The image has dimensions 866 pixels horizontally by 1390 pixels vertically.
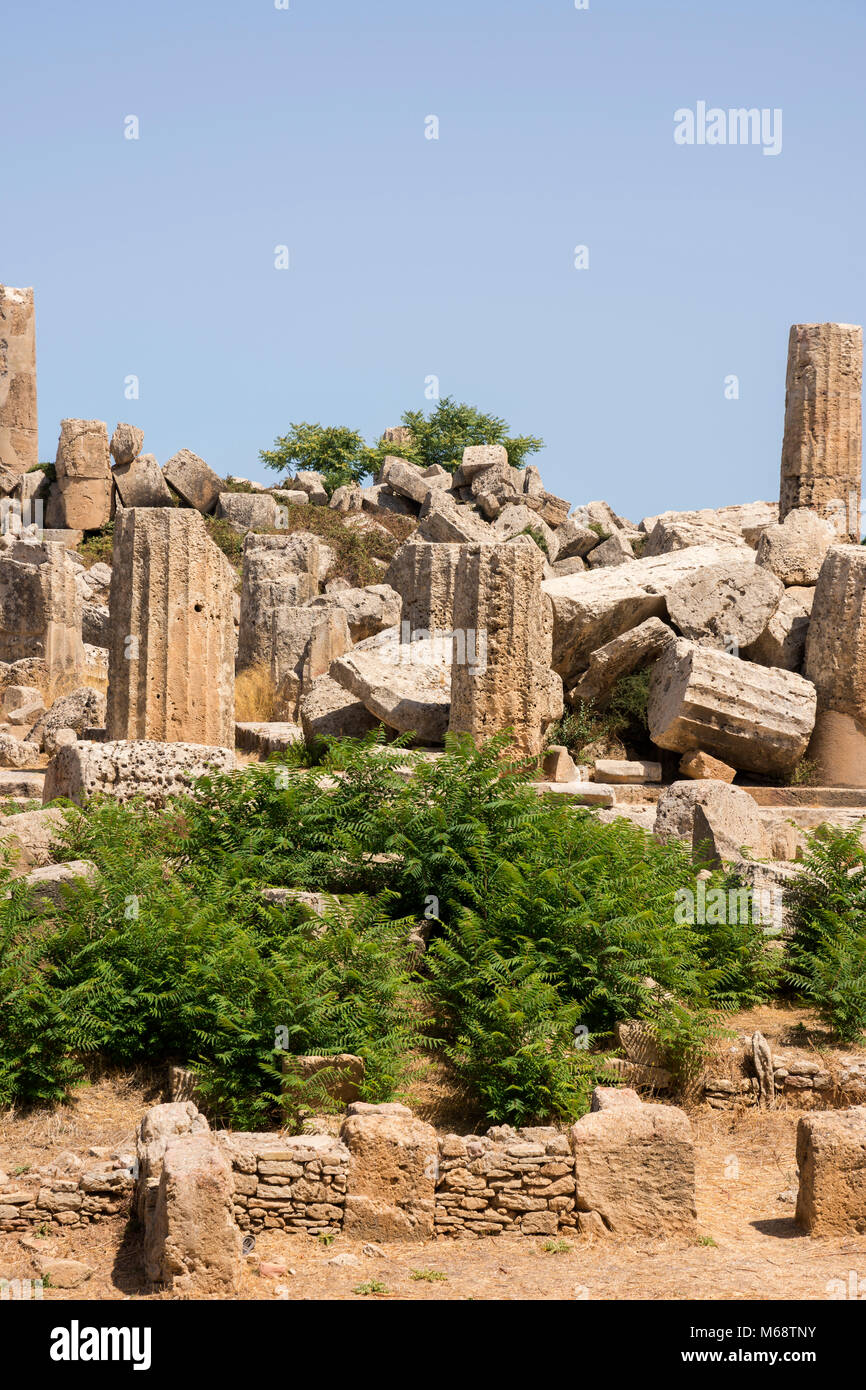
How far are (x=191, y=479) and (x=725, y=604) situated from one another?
21233 millimetres

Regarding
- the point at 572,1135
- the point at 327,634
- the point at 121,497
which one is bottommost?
the point at 572,1135

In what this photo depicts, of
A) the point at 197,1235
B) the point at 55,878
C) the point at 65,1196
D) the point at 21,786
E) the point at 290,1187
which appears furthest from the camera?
the point at 21,786

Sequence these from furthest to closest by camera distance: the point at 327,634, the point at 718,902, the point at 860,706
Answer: the point at 327,634
the point at 860,706
the point at 718,902

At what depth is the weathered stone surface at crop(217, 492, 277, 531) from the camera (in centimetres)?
3400

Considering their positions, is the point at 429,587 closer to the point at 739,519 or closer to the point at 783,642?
the point at 783,642

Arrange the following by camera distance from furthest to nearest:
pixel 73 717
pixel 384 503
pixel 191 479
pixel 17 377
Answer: pixel 17 377, pixel 384 503, pixel 191 479, pixel 73 717

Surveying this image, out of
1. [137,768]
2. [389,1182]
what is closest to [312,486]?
[137,768]

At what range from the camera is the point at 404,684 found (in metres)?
14.9

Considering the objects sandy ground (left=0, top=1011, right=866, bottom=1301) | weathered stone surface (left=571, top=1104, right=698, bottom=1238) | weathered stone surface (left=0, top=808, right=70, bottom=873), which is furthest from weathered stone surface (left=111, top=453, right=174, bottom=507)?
weathered stone surface (left=571, top=1104, right=698, bottom=1238)

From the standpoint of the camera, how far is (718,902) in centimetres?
923

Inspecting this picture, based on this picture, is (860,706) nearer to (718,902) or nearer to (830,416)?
(718,902)

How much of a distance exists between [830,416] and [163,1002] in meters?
18.1
